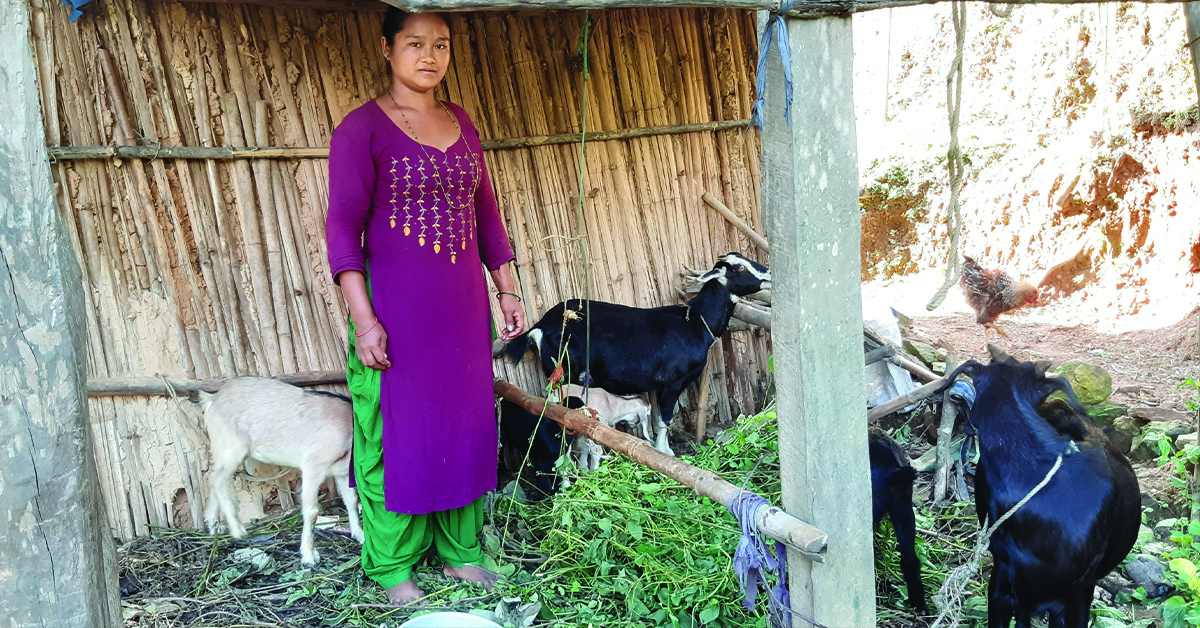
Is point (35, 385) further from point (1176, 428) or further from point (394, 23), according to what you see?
point (1176, 428)

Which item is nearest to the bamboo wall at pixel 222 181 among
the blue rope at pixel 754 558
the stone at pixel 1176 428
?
the blue rope at pixel 754 558

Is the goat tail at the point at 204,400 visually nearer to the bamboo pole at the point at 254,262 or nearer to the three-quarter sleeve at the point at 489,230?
the bamboo pole at the point at 254,262

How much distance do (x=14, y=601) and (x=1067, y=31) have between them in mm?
13041

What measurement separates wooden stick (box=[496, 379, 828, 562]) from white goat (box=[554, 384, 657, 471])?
61 centimetres

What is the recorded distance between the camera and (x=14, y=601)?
1.86 metres

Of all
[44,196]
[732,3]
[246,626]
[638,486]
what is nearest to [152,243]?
[246,626]

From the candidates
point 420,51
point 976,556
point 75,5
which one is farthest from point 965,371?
point 75,5

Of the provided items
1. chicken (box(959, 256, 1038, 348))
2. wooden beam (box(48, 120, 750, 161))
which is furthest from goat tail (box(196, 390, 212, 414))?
chicken (box(959, 256, 1038, 348))

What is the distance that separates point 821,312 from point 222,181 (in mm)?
3184

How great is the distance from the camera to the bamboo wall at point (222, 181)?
12.8ft

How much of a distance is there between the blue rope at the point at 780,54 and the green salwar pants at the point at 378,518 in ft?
6.13

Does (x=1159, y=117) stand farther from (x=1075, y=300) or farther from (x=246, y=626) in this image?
(x=246, y=626)

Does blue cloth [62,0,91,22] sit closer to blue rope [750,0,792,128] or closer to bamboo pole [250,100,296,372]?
bamboo pole [250,100,296,372]

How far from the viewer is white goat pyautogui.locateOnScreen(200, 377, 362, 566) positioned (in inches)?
151
